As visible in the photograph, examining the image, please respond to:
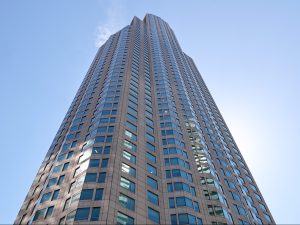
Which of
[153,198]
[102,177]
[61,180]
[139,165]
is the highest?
[139,165]

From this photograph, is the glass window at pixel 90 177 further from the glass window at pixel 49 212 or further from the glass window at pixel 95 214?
the glass window at pixel 49 212

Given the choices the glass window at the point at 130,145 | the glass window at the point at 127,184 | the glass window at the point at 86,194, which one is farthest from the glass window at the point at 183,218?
the glass window at the point at 130,145

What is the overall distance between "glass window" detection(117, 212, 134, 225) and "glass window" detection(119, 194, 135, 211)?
1.59m

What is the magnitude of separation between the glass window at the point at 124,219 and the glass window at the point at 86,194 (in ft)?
14.1

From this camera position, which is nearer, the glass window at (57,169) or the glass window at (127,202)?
the glass window at (127,202)

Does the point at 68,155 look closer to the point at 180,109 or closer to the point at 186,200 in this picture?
the point at 186,200

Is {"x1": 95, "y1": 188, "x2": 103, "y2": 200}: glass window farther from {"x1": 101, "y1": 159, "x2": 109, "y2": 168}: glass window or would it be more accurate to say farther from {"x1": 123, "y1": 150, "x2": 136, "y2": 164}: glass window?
{"x1": 123, "y1": 150, "x2": 136, "y2": 164}: glass window

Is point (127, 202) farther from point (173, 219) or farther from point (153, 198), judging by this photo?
point (173, 219)

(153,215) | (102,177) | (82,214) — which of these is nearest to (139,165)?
(102,177)

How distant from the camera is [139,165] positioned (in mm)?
50156

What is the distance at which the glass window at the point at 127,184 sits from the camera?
44.2 meters

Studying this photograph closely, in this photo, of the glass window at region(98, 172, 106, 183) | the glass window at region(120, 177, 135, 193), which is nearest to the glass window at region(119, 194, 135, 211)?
the glass window at region(120, 177, 135, 193)

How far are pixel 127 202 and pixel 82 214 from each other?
6273 mm

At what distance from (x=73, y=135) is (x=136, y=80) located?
2557 centimetres
